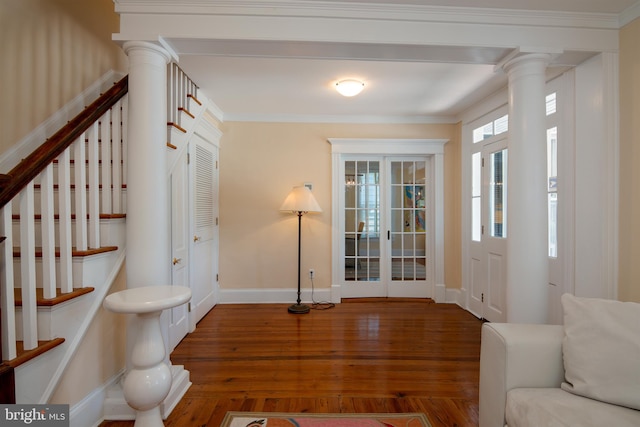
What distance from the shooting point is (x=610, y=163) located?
1.90 metres

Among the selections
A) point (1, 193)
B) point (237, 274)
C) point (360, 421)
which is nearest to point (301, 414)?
point (360, 421)

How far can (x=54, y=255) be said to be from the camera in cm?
147

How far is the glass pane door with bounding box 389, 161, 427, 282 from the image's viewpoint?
13.3 feet

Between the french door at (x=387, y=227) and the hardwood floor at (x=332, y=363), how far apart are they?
1.61ft

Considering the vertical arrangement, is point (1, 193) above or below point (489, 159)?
below

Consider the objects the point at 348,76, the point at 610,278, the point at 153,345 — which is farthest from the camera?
the point at 348,76

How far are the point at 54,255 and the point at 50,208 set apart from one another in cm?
24

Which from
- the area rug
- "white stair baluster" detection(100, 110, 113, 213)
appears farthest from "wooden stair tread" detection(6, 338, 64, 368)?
the area rug

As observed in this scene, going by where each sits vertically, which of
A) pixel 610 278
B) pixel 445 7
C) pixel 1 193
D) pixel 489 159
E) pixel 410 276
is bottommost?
pixel 410 276

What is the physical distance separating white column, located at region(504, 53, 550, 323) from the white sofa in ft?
1.47

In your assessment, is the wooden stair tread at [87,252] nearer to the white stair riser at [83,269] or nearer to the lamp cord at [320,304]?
the white stair riser at [83,269]

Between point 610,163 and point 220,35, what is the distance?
2.66 m

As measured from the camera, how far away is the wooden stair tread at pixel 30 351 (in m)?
1.26

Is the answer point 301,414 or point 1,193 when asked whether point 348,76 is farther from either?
point 301,414
